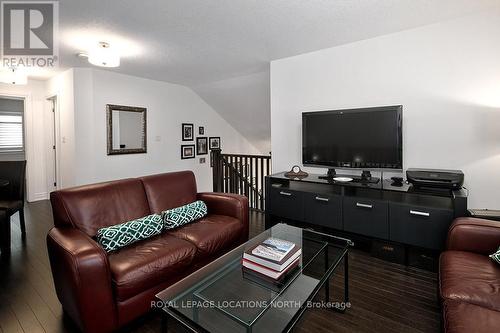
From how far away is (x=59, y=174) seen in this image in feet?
16.0

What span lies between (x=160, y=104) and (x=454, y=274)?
17.0 ft

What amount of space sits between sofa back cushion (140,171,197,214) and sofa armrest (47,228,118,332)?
91 cm

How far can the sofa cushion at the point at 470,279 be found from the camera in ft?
4.37

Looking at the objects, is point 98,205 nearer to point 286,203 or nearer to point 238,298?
point 238,298

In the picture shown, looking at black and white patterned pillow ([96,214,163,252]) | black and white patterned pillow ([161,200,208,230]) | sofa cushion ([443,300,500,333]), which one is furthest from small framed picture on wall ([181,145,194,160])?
sofa cushion ([443,300,500,333])

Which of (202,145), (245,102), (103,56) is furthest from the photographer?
(202,145)

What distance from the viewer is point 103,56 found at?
122 inches

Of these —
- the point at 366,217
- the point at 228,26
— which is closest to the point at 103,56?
the point at 228,26

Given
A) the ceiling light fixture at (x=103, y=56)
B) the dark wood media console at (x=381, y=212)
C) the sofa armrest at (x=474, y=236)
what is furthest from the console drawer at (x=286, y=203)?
the ceiling light fixture at (x=103, y=56)

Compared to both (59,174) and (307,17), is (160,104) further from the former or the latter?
(307,17)

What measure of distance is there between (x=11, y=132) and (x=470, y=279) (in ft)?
24.9

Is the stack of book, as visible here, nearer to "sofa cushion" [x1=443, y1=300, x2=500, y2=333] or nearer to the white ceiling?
"sofa cushion" [x1=443, y1=300, x2=500, y2=333]

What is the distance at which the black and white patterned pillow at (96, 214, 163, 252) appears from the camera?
1.90m

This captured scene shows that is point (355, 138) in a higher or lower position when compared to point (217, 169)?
higher
